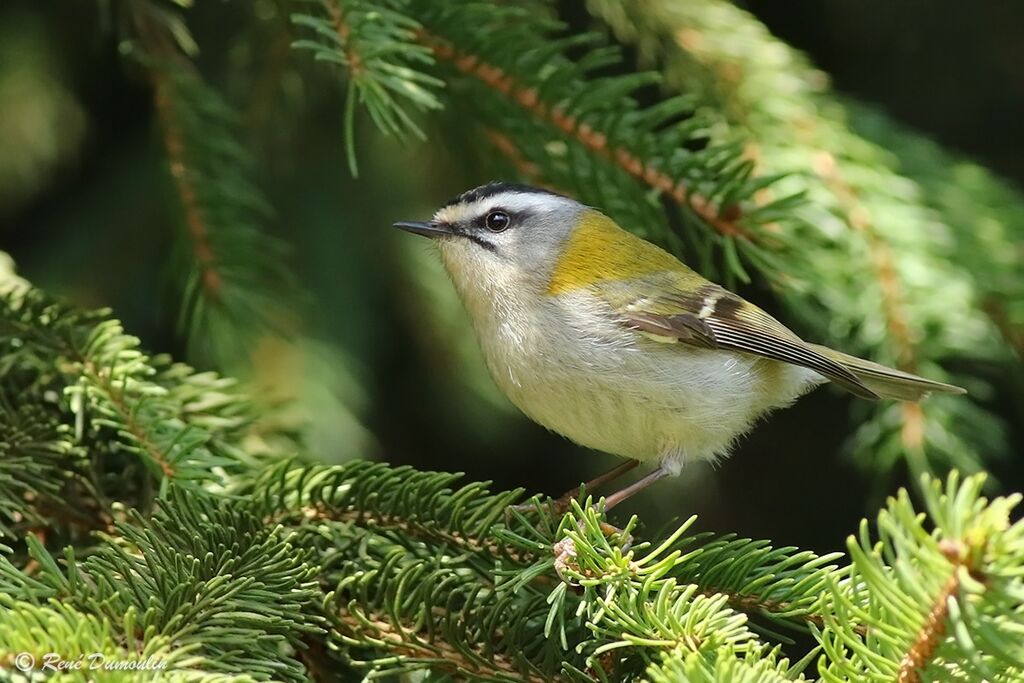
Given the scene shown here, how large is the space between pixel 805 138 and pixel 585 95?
52 centimetres

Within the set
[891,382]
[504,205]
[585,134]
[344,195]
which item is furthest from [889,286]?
[344,195]

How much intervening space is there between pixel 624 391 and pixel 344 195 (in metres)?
0.97

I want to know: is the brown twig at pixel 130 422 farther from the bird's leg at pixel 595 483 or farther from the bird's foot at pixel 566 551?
the bird's leg at pixel 595 483

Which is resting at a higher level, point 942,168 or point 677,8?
point 677,8

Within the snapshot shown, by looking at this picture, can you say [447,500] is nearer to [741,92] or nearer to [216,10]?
[741,92]

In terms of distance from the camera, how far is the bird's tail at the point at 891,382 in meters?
1.85

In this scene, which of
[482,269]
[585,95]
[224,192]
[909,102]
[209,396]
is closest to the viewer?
[209,396]

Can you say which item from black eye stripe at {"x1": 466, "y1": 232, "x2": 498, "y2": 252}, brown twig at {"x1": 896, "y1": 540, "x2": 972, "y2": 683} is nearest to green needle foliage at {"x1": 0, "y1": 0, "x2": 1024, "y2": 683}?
brown twig at {"x1": 896, "y1": 540, "x2": 972, "y2": 683}

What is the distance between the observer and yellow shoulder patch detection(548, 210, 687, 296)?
79.1 inches

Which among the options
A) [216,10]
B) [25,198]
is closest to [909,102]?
[216,10]

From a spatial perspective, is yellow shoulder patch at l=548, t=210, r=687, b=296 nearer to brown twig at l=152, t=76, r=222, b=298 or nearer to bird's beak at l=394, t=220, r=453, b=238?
bird's beak at l=394, t=220, r=453, b=238

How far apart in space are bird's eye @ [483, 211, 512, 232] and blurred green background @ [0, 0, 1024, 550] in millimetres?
140

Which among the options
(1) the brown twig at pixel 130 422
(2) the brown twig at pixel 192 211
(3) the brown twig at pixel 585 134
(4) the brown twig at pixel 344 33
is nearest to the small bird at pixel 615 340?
(3) the brown twig at pixel 585 134

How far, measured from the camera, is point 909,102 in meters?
2.87
